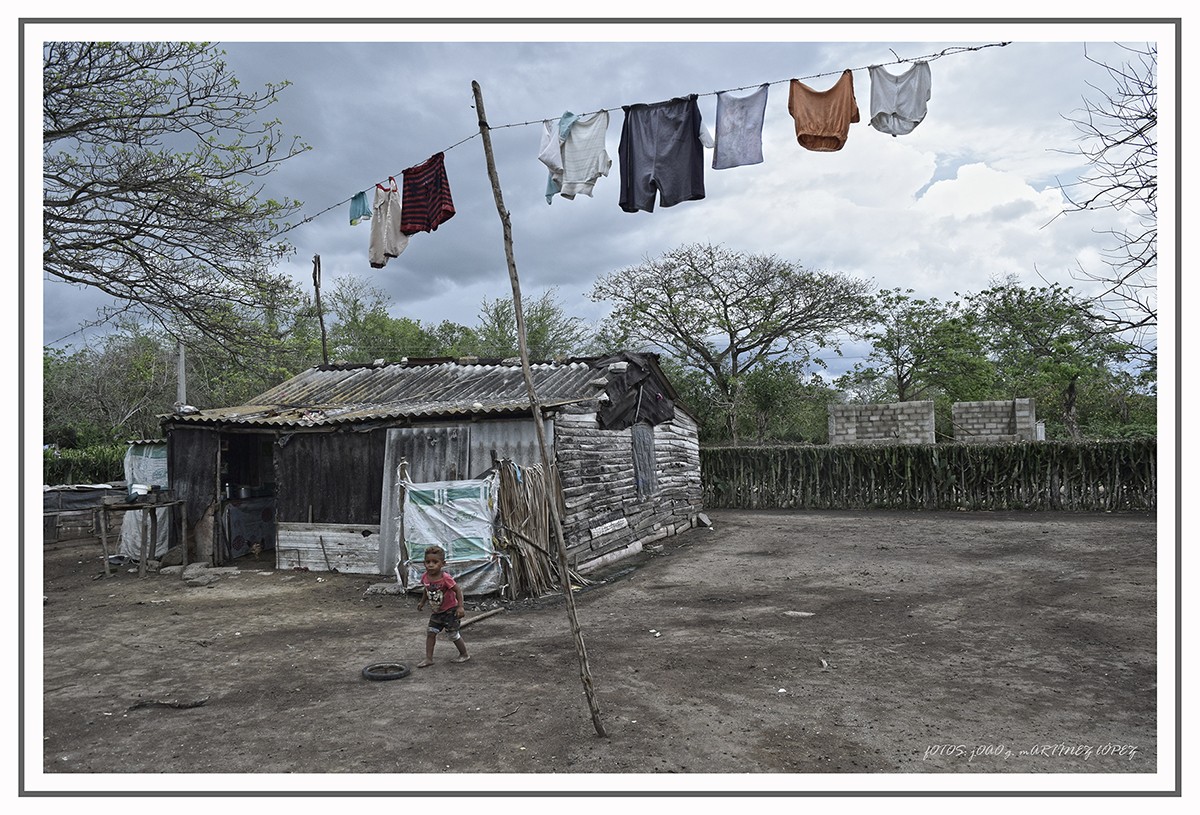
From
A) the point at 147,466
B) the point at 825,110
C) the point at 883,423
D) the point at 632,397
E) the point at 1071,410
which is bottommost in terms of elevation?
the point at 147,466

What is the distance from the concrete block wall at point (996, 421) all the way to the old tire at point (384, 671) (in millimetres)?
18530

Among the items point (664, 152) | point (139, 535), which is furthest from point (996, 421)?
point (139, 535)

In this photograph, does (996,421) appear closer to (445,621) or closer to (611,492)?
(611,492)

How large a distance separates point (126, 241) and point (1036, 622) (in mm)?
10345

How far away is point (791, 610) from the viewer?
876 cm

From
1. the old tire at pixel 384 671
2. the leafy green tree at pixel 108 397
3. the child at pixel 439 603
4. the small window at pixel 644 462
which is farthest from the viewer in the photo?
the leafy green tree at pixel 108 397

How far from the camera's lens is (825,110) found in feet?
25.6

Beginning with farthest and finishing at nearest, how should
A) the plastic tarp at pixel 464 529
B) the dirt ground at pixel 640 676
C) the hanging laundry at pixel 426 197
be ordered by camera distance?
the plastic tarp at pixel 464 529
the hanging laundry at pixel 426 197
the dirt ground at pixel 640 676

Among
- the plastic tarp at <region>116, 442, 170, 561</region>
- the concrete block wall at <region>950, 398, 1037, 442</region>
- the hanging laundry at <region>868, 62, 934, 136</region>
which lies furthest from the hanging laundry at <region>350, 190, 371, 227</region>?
the concrete block wall at <region>950, 398, 1037, 442</region>

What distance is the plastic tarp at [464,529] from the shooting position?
987 cm

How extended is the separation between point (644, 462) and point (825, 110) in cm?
838

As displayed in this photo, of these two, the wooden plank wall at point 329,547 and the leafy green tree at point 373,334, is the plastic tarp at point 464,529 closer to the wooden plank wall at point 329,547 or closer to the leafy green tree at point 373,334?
the wooden plank wall at point 329,547

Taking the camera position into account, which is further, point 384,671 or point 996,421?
point 996,421

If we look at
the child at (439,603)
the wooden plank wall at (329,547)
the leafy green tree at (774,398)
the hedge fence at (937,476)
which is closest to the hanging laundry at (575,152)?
the child at (439,603)
